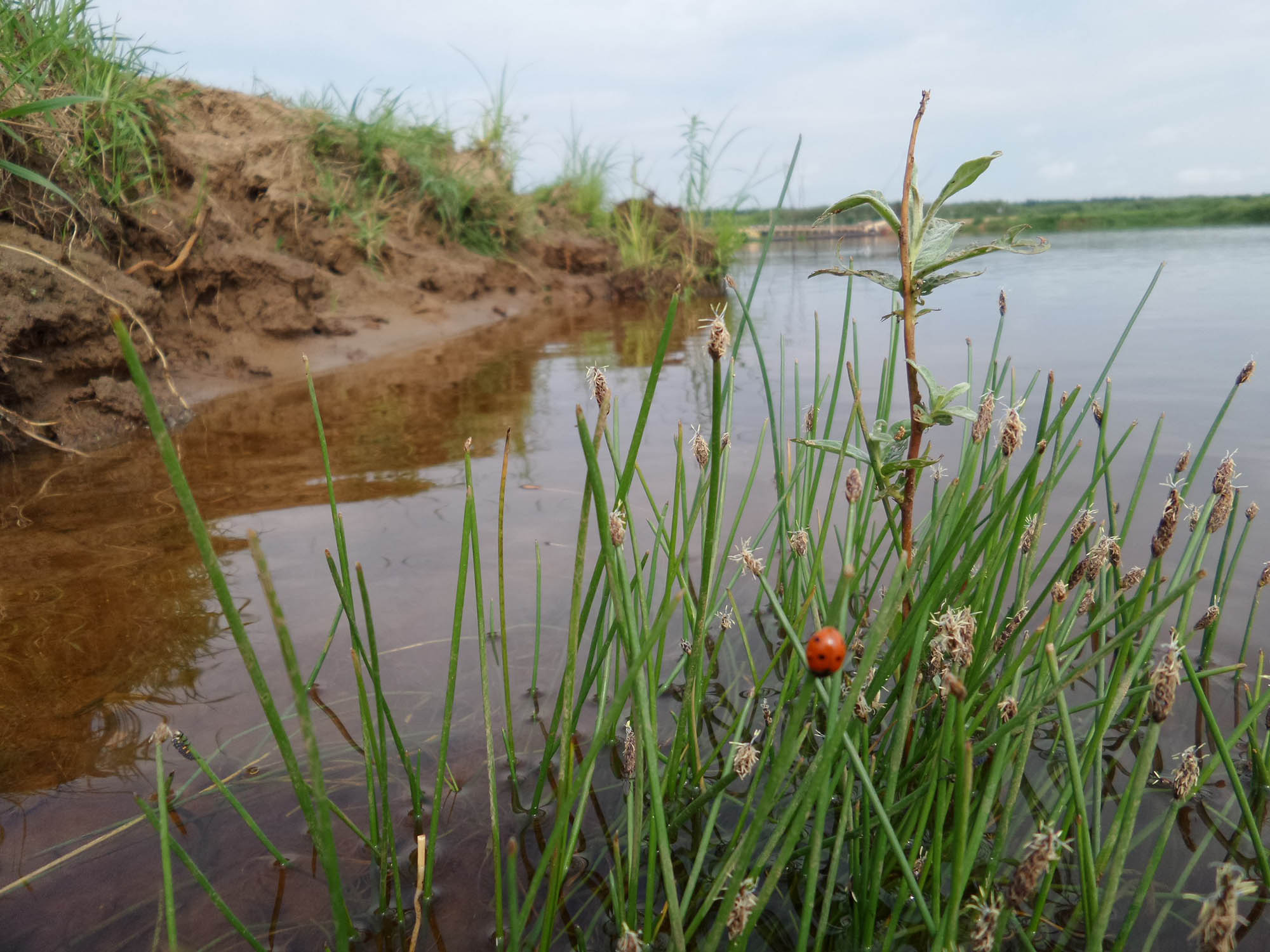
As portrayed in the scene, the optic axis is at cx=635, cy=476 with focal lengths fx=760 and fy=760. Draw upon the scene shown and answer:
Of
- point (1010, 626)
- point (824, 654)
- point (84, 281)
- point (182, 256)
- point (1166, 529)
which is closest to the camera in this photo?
point (824, 654)

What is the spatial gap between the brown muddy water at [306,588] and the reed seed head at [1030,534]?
344mm

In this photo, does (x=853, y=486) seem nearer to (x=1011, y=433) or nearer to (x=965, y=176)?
(x=1011, y=433)

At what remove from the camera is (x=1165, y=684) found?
23.3 inches

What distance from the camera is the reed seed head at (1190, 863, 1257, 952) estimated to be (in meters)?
0.53

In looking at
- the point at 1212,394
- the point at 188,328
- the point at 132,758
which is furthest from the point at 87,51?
the point at 1212,394

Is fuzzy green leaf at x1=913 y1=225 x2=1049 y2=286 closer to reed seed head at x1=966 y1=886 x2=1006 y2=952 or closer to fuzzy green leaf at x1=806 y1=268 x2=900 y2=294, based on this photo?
fuzzy green leaf at x1=806 y1=268 x2=900 y2=294

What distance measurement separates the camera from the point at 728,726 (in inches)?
48.0

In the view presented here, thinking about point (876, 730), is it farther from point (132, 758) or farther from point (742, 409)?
point (742, 409)

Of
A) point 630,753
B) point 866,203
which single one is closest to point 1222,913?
point 630,753

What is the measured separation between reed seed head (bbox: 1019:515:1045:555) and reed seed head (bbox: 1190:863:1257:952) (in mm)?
598

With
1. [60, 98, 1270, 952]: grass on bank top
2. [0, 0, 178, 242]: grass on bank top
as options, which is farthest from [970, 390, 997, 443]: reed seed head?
[0, 0, 178, 242]: grass on bank top

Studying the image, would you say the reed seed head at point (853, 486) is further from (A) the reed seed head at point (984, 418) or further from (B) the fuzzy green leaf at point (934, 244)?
(B) the fuzzy green leaf at point (934, 244)

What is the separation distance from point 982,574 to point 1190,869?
42cm

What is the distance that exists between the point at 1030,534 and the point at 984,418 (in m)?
0.20
